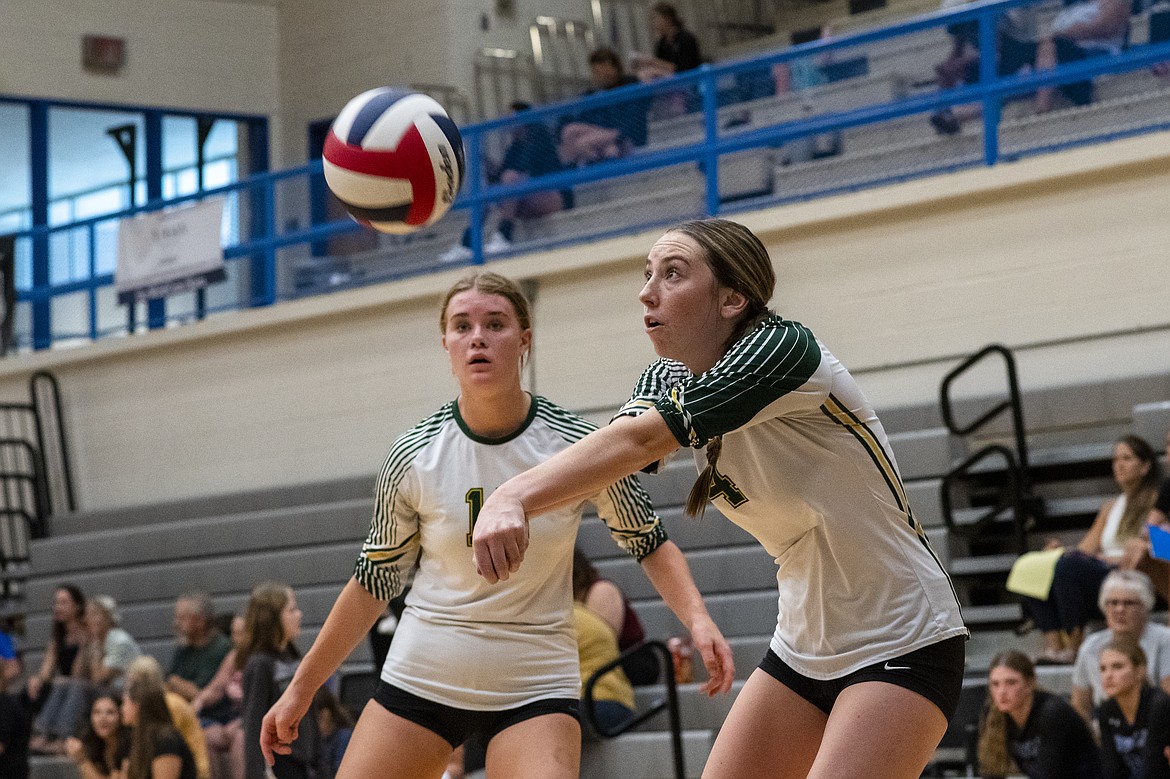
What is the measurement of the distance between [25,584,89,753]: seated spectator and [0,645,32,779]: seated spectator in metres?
0.54

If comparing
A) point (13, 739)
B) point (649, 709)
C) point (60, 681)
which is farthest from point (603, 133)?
point (13, 739)

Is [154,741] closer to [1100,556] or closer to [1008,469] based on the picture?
[1008,469]

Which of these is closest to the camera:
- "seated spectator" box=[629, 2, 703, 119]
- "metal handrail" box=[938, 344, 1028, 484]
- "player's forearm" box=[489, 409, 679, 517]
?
"player's forearm" box=[489, 409, 679, 517]

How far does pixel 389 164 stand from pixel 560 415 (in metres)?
1.90

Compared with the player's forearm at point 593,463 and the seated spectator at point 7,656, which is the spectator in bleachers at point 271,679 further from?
the player's forearm at point 593,463

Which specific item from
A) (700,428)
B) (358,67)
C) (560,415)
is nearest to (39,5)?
(358,67)

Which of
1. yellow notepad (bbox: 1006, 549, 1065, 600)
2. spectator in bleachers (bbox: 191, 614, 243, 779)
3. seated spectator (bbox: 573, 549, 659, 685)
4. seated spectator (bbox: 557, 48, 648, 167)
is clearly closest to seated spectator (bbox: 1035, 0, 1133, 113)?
seated spectator (bbox: 557, 48, 648, 167)

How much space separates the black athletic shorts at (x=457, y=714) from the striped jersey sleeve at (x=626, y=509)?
0.47m

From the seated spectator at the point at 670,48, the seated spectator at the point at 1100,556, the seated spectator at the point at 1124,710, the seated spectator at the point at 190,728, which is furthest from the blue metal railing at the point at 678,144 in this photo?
the seated spectator at the point at 190,728

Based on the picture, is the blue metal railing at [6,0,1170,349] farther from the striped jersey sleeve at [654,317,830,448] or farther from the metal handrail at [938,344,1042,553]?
the striped jersey sleeve at [654,317,830,448]

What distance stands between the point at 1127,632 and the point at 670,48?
8.19 m

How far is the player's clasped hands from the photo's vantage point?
2689mm

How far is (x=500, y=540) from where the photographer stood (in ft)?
8.82

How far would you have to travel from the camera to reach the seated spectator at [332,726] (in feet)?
27.2
